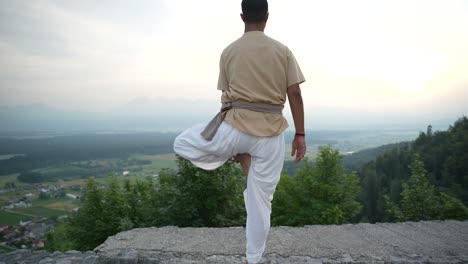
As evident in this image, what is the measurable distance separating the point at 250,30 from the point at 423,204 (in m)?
11.0

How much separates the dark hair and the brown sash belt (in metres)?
0.66

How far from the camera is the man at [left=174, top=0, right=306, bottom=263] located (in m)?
2.23

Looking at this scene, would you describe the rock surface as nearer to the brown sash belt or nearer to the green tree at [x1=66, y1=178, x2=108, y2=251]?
the brown sash belt

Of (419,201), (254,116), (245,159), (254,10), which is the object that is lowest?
(419,201)

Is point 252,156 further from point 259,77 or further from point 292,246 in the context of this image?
point 292,246

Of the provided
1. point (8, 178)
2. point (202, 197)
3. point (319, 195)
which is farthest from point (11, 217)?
point (319, 195)

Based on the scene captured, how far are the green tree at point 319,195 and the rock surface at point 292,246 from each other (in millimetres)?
4181

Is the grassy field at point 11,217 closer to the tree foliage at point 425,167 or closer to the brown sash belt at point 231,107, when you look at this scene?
the brown sash belt at point 231,107

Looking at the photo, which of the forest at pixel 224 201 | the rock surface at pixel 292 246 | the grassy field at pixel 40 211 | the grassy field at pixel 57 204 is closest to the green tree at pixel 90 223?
the forest at pixel 224 201

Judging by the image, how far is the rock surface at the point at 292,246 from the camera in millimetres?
3742

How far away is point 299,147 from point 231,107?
2.17ft

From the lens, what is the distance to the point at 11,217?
23750 mm

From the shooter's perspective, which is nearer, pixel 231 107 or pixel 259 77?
pixel 259 77

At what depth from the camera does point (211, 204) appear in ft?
21.7
